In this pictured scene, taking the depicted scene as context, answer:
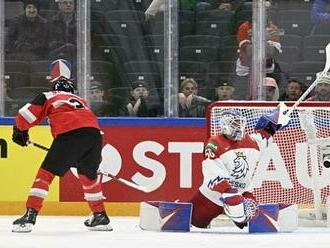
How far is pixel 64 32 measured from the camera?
835 centimetres

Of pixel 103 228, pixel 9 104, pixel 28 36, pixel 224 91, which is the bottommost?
pixel 103 228

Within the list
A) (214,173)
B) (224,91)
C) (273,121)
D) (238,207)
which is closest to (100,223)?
(214,173)

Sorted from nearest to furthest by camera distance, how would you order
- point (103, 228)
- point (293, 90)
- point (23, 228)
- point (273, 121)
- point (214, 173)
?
point (214, 173), point (23, 228), point (273, 121), point (103, 228), point (293, 90)

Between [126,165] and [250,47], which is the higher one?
[250,47]

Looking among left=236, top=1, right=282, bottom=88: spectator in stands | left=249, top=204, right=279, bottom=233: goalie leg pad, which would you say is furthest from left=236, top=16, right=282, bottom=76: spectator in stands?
→ left=249, top=204, right=279, bottom=233: goalie leg pad

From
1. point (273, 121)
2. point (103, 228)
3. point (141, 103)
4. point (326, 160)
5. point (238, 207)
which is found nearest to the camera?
point (238, 207)

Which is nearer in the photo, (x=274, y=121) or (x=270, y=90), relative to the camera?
(x=274, y=121)

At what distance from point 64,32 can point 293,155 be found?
2248 mm

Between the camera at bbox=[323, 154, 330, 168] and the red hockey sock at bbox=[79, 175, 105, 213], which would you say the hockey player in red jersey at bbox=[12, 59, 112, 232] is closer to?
the red hockey sock at bbox=[79, 175, 105, 213]

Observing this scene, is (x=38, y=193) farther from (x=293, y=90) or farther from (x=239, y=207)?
Answer: (x=293, y=90)

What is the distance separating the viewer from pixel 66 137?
650cm

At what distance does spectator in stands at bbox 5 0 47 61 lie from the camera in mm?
8398

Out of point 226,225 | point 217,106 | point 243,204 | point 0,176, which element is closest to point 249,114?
point 217,106

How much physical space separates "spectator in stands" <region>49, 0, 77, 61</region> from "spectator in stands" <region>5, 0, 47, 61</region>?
0.27ft
